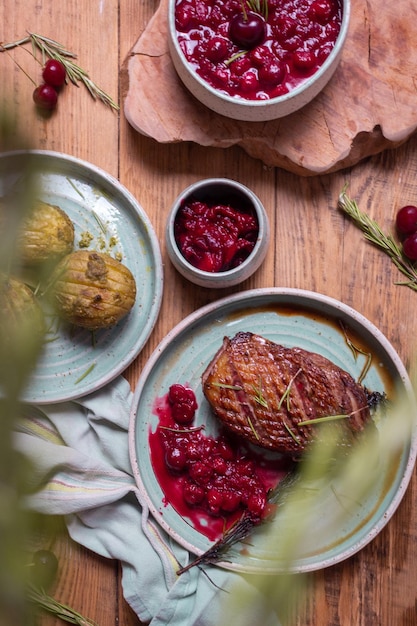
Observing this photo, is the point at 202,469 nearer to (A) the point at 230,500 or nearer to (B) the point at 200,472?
(B) the point at 200,472

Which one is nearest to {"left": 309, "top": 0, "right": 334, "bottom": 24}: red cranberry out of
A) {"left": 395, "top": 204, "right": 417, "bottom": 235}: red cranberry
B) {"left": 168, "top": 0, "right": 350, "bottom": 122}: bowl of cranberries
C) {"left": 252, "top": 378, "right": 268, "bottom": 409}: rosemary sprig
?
{"left": 168, "top": 0, "right": 350, "bottom": 122}: bowl of cranberries

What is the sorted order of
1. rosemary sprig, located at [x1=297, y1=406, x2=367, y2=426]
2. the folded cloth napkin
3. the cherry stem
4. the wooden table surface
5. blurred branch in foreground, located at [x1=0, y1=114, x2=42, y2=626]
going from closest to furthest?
blurred branch in foreground, located at [x1=0, y1=114, x2=42, y2=626] → the cherry stem → rosemary sprig, located at [x1=297, y1=406, x2=367, y2=426] → the folded cloth napkin → the wooden table surface

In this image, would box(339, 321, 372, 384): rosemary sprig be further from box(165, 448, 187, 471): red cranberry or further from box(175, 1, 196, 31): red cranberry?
box(175, 1, 196, 31): red cranberry

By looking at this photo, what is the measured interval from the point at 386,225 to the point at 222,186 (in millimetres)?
503

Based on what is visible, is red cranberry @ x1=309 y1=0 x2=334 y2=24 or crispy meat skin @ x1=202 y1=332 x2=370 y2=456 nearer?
red cranberry @ x1=309 y1=0 x2=334 y2=24

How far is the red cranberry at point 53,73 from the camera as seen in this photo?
1.94 m

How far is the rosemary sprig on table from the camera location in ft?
6.49

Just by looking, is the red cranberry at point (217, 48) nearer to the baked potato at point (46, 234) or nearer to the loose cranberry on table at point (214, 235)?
the loose cranberry on table at point (214, 235)

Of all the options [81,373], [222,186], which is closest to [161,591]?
[81,373]

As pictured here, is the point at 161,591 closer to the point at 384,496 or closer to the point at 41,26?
the point at 384,496

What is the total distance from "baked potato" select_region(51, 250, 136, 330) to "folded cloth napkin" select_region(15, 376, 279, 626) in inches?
9.4

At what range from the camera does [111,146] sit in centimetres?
200

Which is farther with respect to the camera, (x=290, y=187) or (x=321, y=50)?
(x=290, y=187)

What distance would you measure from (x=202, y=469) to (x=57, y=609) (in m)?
0.57
